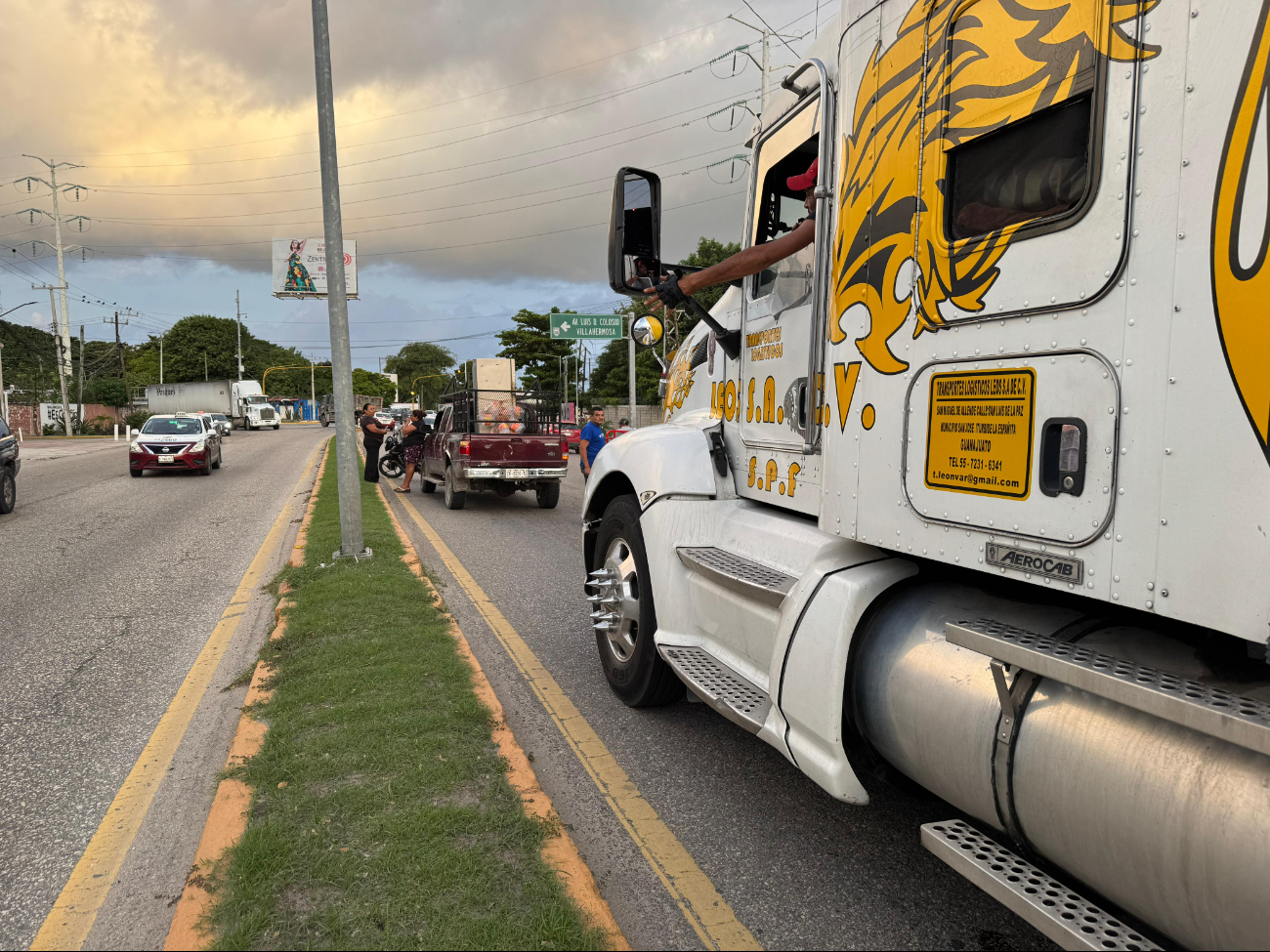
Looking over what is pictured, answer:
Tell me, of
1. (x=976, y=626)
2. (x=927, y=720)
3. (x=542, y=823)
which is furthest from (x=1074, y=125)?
(x=542, y=823)

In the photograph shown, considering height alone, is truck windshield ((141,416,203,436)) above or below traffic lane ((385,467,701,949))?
above

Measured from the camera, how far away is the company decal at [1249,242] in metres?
1.46

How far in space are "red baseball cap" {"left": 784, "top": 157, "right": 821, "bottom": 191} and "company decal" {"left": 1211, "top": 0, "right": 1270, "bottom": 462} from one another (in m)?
1.86

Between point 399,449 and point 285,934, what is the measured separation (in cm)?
1643

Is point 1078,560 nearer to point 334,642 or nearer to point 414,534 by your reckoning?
point 334,642

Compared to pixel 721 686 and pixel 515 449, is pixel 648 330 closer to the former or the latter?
pixel 721 686

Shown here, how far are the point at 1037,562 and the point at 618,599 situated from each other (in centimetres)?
258

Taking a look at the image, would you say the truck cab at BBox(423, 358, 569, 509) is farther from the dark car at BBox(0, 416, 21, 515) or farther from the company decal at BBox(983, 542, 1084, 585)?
the company decal at BBox(983, 542, 1084, 585)

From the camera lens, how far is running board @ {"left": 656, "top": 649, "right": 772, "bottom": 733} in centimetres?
288

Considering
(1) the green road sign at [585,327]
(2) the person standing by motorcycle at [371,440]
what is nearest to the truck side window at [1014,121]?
(2) the person standing by motorcycle at [371,440]

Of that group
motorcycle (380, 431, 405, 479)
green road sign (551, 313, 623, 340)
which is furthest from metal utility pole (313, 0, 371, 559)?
green road sign (551, 313, 623, 340)

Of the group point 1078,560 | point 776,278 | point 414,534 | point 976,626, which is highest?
point 776,278

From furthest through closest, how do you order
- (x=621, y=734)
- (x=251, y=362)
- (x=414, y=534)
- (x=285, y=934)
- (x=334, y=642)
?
(x=251, y=362), (x=414, y=534), (x=334, y=642), (x=621, y=734), (x=285, y=934)

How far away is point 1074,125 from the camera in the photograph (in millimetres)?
1900
